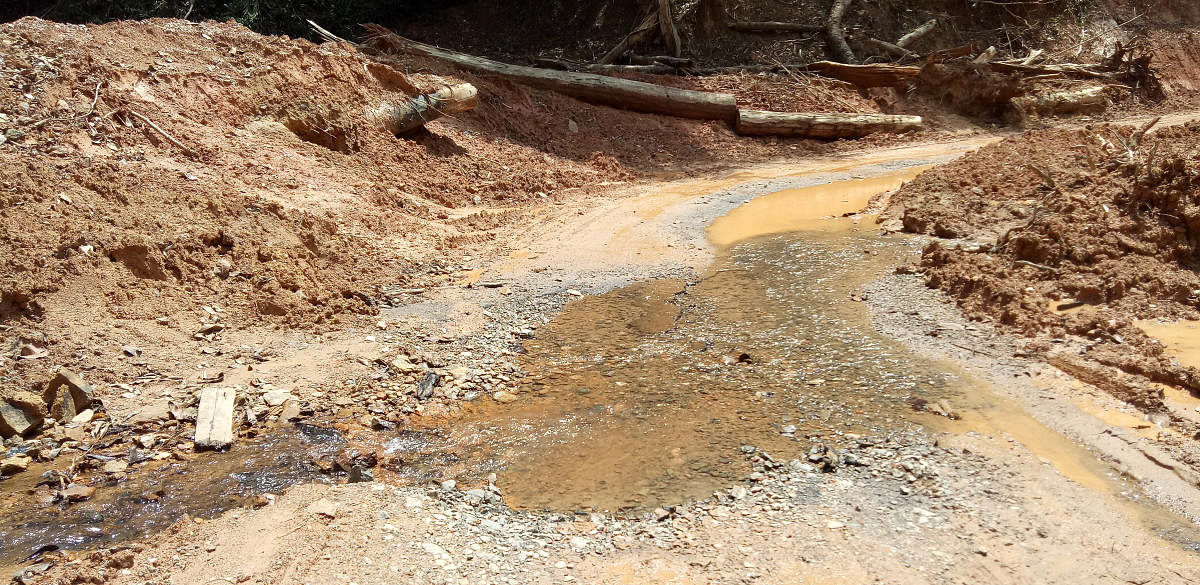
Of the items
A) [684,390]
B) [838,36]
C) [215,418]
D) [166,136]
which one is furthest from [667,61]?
[215,418]

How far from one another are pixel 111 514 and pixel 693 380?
11.7 feet

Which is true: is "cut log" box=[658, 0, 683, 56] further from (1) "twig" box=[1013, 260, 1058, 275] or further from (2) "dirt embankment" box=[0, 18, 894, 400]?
(1) "twig" box=[1013, 260, 1058, 275]

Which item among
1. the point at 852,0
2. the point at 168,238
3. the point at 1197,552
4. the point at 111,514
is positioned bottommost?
the point at 1197,552

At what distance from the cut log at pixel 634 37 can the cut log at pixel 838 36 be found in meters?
3.47

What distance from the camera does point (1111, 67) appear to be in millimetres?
16078

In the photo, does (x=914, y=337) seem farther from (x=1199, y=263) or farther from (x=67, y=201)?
(x=67, y=201)

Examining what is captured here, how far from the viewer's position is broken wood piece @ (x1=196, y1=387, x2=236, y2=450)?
5.22 metres

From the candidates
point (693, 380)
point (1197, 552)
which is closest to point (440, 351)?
point (693, 380)

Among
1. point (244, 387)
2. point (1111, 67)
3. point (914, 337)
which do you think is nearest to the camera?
point (244, 387)

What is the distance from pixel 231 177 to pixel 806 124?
9111mm

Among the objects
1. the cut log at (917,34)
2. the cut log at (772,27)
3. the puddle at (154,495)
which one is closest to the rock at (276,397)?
the puddle at (154,495)

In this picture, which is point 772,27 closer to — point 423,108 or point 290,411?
point 423,108

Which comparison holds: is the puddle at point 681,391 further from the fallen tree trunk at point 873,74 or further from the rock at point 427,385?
the fallen tree trunk at point 873,74

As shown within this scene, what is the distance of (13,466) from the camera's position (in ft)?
16.1
